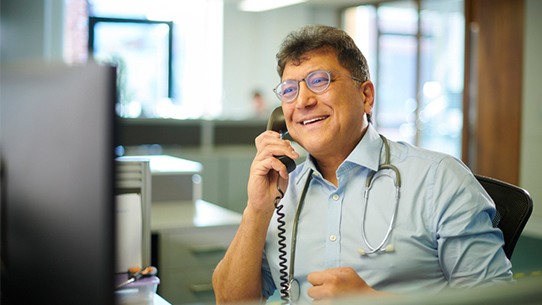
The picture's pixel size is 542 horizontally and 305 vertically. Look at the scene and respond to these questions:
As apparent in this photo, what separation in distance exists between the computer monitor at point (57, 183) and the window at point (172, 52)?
733 cm

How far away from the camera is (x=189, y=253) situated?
2053 mm

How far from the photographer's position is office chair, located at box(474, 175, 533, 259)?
1100 mm

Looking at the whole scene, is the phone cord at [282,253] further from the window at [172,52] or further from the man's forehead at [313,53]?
the window at [172,52]

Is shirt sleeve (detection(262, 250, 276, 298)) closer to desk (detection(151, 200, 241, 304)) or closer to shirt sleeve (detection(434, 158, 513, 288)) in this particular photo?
shirt sleeve (detection(434, 158, 513, 288))

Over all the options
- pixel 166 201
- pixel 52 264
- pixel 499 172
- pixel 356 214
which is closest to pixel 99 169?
pixel 52 264

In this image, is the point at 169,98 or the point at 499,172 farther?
the point at 169,98

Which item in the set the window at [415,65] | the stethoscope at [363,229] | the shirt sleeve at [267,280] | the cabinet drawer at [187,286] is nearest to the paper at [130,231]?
the shirt sleeve at [267,280]

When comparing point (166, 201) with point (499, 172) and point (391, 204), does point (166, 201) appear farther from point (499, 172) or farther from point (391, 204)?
point (499, 172)

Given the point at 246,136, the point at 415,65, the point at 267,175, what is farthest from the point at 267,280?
the point at 415,65

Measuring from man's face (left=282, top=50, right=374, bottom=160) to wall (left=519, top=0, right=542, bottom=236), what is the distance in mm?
3909

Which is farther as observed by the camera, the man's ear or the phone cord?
the man's ear

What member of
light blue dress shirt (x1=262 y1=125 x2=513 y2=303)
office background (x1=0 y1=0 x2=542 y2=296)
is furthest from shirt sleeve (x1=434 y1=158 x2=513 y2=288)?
office background (x1=0 y1=0 x2=542 y2=296)

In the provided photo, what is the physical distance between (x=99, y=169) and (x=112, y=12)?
7888 mm

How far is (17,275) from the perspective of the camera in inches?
22.1
